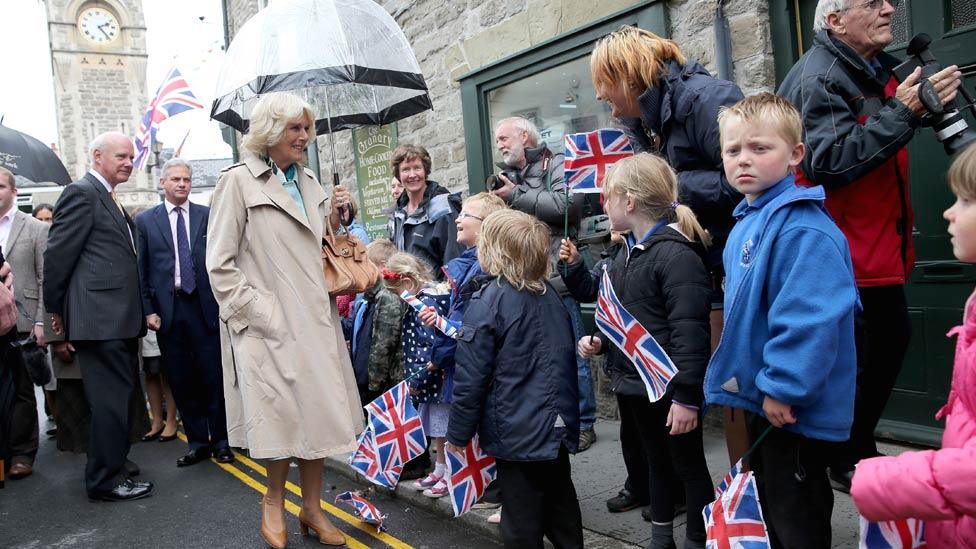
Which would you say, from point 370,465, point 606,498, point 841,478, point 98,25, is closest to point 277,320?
point 370,465

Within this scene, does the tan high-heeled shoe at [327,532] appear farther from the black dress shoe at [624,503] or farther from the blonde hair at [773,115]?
the blonde hair at [773,115]

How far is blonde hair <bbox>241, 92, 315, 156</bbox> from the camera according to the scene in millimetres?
3883

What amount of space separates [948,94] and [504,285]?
1.78 metres

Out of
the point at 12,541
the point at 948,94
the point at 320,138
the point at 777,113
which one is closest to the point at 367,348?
the point at 12,541

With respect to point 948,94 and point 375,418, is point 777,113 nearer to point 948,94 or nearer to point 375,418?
point 948,94

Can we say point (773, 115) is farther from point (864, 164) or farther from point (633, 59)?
point (633, 59)

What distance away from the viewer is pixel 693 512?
307 centimetres

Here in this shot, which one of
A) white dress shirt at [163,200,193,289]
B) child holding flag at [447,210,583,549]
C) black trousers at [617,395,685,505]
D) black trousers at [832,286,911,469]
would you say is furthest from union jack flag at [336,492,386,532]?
white dress shirt at [163,200,193,289]

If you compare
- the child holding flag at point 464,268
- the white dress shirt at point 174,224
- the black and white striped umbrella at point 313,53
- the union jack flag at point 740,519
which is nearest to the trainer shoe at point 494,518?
the child holding flag at point 464,268

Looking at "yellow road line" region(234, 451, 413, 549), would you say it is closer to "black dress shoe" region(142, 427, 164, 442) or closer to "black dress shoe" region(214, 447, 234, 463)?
"black dress shoe" region(214, 447, 234, 463)

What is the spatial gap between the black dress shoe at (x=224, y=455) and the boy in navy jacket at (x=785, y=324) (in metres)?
4.31

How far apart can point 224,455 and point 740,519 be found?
177 inches

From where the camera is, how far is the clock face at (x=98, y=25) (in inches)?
1886

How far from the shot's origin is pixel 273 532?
3885mm
